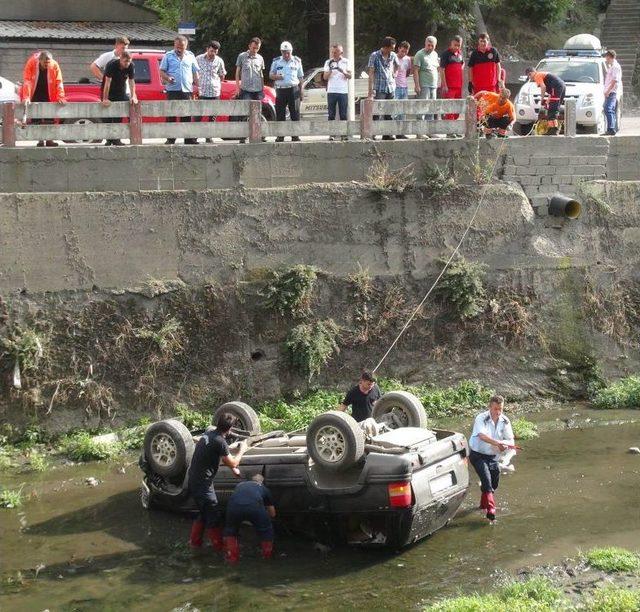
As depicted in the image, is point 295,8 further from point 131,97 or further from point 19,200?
point 19,200

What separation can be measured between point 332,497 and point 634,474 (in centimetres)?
405

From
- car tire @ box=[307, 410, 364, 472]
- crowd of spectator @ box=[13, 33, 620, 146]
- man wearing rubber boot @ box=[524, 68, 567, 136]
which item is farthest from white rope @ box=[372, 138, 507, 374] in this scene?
car tire @ box=[307, 410, 364, 472]

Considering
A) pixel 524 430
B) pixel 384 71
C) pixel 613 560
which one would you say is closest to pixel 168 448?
pixel 613 560

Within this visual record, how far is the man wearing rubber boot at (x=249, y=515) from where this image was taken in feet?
33.8

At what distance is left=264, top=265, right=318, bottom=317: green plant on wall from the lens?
15.4 m

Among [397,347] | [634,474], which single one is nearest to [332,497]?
[634,474]

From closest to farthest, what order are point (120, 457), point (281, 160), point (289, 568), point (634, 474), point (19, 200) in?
point (289, 568) → point (634, 474) → point (120, 457) → point (19, 200) → point (281, 160)

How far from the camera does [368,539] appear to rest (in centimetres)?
1055

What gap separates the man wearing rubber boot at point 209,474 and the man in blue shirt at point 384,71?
26.8ft

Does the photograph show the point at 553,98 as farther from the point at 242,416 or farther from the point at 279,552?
the point at 279,552

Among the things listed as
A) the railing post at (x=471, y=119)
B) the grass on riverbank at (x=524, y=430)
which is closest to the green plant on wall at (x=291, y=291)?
the railing post at (x=471, y=119)

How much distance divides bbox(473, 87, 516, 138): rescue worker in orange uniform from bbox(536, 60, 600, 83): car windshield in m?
5.75

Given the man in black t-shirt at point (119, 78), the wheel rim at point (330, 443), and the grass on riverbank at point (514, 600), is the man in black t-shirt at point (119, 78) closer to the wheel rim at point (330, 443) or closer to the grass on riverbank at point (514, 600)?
the wheel rim at point (330, 443)

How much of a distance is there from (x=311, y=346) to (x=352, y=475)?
16.7ft
